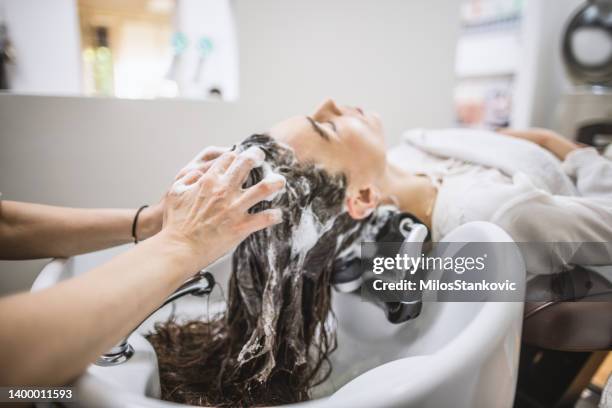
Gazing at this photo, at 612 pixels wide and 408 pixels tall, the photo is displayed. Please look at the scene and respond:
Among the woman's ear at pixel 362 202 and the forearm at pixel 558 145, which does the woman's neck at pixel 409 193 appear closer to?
the woman's ear at pixel 362 202

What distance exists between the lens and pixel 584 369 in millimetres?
1053

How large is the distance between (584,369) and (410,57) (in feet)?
3.71

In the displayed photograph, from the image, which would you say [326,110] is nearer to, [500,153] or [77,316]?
[500,153]

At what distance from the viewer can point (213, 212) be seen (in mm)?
604

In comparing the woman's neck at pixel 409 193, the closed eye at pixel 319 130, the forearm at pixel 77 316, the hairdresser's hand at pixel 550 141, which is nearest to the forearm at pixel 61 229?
the forearm at pixel 77 316

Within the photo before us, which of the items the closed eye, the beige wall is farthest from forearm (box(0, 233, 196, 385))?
the closed eye

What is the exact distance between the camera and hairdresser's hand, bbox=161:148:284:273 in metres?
0.58

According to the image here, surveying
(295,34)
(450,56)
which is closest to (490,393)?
(295,34)

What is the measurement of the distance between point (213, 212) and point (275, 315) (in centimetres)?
32

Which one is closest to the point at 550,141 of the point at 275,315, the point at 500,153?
the point at 500,153

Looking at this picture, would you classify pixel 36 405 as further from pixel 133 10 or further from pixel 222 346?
pixel 133 10

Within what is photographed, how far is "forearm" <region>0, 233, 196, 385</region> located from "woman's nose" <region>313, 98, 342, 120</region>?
565 mm

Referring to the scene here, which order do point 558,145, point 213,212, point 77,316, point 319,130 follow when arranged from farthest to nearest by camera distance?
point 558,145 < point 319,130 < point 213,212 < point 77,316

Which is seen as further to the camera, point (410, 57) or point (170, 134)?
point (410, 57)
